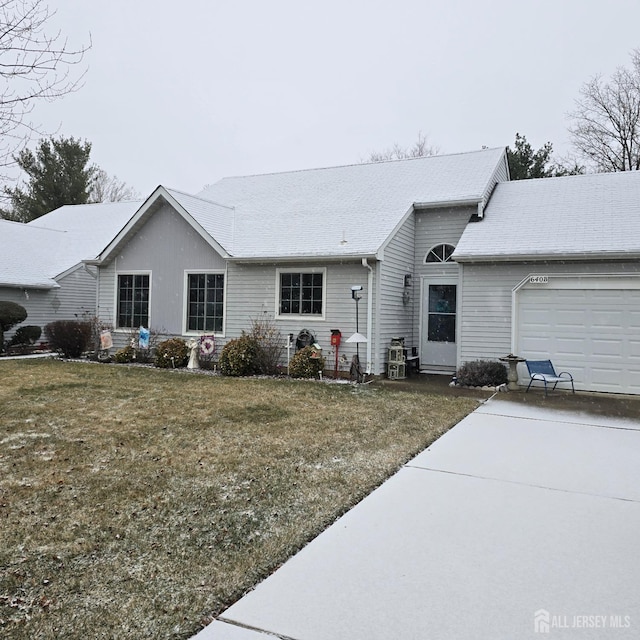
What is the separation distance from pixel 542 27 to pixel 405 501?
14.0 meters

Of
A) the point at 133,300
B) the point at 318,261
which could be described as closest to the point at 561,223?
the point at 318,261

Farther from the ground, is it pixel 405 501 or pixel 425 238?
pixel 425 238

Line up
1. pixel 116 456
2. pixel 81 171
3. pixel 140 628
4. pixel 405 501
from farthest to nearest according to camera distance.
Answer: pixel 81 171
pixel 116 456
pixel 405 501
pixel 140 628

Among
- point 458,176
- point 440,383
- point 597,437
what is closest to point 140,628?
point 597,437

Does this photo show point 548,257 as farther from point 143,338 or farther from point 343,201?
point 143,338

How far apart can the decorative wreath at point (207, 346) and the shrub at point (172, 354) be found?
0.38 m

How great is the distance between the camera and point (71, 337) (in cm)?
1474

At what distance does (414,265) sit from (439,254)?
0.65 m

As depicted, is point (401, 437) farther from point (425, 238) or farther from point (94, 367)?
point (94, 367)

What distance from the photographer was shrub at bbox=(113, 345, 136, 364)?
13.8 metres

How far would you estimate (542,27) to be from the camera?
45.1 ft

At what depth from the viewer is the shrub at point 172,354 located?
1283cm

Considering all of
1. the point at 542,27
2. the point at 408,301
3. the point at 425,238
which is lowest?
the point at 408,301

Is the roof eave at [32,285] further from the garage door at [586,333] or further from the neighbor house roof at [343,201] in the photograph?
the garage door at [586,333]
